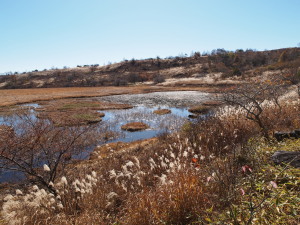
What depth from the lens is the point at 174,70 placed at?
89.0 m

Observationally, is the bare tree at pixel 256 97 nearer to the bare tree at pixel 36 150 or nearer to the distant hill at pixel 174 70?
the bare tree at pixel 36 150

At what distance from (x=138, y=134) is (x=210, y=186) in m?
15.2

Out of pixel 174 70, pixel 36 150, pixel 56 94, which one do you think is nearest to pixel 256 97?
pixel 36 150

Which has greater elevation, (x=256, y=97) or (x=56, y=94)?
(x=256, y=97)

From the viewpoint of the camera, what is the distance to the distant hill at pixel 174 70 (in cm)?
6153

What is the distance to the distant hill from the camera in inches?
2422

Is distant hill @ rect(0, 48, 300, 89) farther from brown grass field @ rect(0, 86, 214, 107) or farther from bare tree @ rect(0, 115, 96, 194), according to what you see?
bare tree @ rect(0, 115, 96, 194)

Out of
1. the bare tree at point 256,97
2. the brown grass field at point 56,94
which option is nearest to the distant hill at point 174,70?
the brown grass field at point 56,94

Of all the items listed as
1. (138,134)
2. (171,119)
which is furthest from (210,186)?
(171,119)

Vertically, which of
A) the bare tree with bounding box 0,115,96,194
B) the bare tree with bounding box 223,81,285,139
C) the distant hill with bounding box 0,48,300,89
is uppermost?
the distant hill with bounding box 0,48,300,89

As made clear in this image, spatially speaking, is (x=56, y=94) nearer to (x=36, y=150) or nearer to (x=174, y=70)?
(x=36, y=150)

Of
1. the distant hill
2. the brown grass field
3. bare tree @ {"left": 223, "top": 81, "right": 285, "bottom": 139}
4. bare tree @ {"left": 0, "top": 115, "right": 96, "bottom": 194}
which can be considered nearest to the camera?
bare tree @ {"left": 0, "top": 115, "right": 96, "bottom": 194}

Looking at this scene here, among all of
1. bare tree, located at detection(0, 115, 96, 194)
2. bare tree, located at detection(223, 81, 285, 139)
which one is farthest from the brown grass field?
bare tree, located at detection(223, 81, 285, 139)

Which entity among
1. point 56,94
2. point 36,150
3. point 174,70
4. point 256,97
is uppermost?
point 174,70
